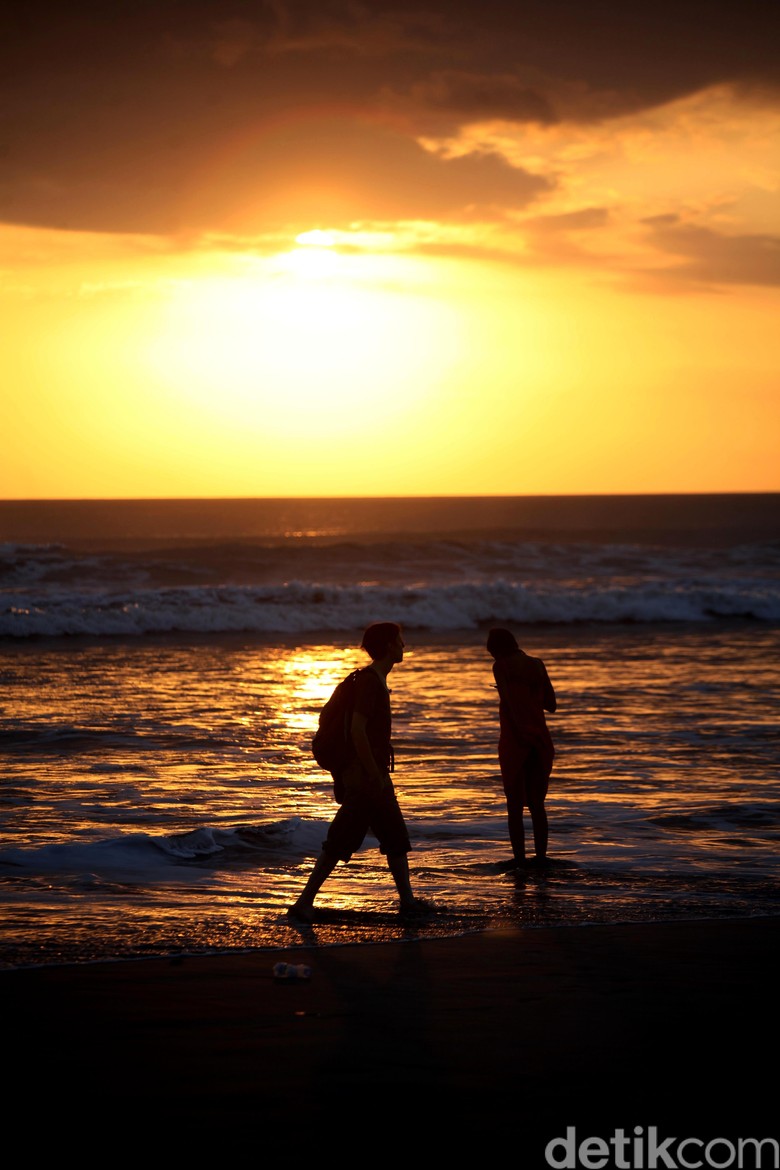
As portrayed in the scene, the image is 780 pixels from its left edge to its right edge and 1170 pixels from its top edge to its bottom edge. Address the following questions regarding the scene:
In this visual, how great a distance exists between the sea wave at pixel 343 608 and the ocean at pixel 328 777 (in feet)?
0.30

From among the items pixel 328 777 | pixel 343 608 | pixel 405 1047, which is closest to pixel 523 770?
pixel 328 777

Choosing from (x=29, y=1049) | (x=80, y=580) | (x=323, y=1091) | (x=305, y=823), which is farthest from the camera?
(x=80, y=580)

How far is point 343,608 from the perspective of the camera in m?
31.0

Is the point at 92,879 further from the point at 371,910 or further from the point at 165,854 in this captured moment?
the point at 371,910

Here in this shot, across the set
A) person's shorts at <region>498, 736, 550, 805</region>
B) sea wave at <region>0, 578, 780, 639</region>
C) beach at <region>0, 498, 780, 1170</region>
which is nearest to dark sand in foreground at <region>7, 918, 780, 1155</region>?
beach at <region>0, 498, 780, 1170</region>

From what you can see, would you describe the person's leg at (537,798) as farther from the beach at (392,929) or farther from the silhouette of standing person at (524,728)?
the beach at (392,929)

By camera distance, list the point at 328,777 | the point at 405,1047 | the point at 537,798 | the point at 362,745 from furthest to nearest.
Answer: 1. the point at 328,777
2. the point at 537,798
3. the point at 362,745
4. the point at 405,1047

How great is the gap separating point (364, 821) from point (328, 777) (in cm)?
475

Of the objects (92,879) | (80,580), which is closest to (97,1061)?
(92,879)

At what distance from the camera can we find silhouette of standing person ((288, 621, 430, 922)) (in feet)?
21.4

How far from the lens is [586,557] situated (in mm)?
47125

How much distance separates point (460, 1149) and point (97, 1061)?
138cm

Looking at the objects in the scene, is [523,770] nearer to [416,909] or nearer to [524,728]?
[524,728]

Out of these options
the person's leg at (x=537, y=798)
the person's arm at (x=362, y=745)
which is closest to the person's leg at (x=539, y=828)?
the person's leg at (x=537, y=798)
